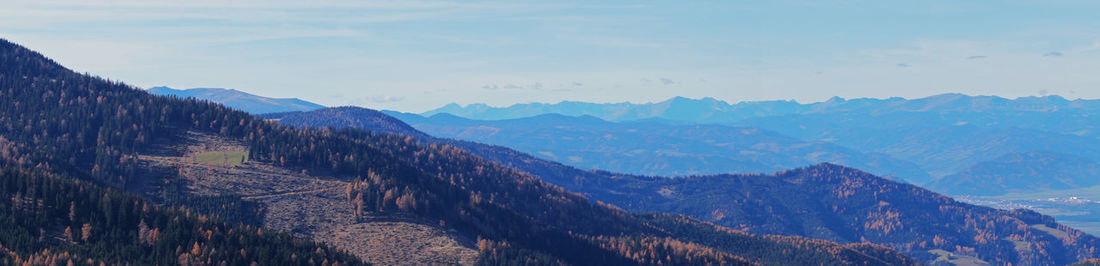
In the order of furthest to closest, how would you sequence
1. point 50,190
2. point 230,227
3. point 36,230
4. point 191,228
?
point 230,227 → point 191,228 → point 50,190 → point 36,230

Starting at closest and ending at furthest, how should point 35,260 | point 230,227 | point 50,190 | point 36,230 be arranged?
point 35,260
point 36,230
point 50,190
point 230,227

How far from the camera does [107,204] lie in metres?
167

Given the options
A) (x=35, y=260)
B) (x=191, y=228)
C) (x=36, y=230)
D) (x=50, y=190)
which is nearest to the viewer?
(x=35, y=260)

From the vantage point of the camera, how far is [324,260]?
181500 millimetres

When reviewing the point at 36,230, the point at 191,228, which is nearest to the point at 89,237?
the point at 36,230

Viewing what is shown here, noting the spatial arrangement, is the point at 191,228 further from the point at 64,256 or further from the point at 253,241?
the point at 64,256

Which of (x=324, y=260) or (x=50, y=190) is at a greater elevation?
(x=50, y=190)

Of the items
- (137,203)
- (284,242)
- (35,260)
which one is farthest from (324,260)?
(35,260)

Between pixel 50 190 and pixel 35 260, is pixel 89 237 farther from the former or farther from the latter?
pixel 35 260

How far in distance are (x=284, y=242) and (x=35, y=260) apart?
64049 mm

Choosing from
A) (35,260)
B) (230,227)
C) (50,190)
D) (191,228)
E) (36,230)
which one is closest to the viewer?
(35,260)

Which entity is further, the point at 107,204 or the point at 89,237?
the point at 107,204

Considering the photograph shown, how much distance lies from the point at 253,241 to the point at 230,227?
7861 mm

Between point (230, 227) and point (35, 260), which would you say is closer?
point (35, 260)
